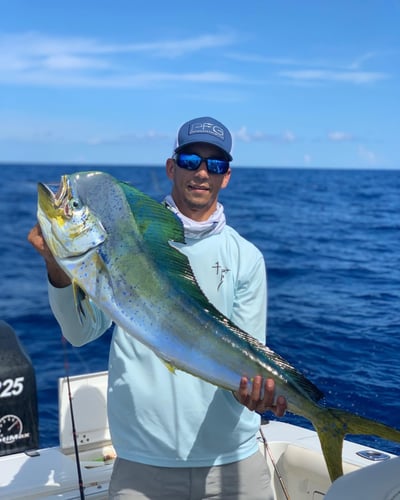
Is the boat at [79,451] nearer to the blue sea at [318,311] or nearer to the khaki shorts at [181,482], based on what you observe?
the blue sea at [318,311]

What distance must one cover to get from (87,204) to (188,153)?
2.41 feet

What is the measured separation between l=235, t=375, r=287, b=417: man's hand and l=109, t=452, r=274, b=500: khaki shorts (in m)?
0.53

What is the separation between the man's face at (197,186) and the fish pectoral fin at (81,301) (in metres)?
0.66

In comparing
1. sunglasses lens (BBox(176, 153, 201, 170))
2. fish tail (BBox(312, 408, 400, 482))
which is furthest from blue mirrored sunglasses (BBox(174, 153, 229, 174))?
fish tail (BBox(312, 408, 400, 482))

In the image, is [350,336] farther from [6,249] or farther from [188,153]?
[6,249]

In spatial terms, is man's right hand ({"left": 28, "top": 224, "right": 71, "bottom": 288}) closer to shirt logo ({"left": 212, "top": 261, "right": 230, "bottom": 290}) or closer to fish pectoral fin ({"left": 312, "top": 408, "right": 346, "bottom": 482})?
shirt logo ({"left": 212, "top": 261, "right": 230, "bottom": 290})

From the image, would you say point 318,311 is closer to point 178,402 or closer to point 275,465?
point 275,465

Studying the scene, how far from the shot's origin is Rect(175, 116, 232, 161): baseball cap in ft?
8.54

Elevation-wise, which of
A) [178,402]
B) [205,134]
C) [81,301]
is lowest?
[178,402]

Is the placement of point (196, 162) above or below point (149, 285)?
above

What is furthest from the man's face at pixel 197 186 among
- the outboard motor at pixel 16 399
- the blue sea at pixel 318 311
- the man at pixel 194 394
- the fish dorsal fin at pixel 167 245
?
the outboard motor at pixel 16 399

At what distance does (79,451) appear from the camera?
3678 millimetres

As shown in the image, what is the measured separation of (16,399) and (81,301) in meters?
2.27

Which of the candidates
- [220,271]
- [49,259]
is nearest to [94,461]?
[220,271]
